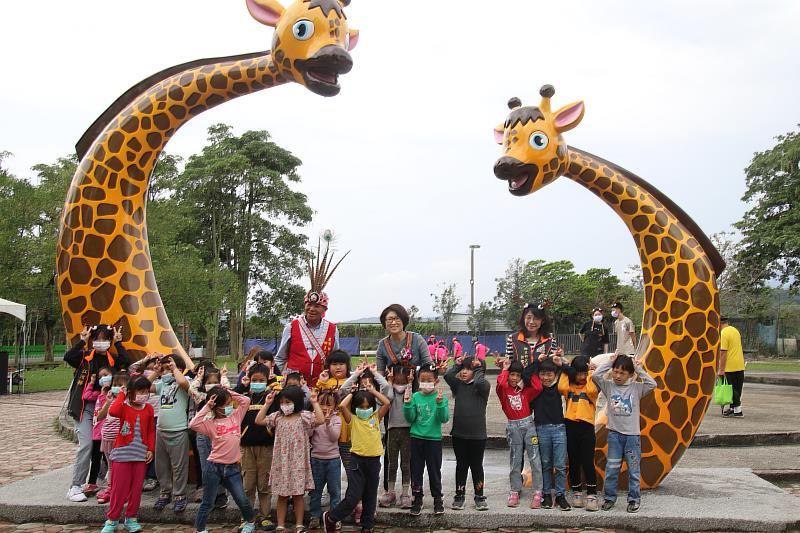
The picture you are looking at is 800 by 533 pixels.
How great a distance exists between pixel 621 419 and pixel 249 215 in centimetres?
2818

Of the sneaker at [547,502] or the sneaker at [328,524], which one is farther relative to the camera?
the sneaker at [547,502]

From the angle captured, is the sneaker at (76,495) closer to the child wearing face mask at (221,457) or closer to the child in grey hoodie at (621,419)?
the child wearing face mask at (221,457)

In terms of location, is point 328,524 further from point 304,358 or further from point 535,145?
point 535,145

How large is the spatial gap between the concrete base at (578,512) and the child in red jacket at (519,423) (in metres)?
0.22

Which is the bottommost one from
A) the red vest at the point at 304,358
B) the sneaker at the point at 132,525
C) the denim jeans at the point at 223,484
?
the sneaker at the point at 132,525

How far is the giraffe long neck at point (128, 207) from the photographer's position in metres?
6.22

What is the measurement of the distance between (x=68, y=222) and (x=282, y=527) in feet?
12.0

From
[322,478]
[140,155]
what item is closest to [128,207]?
[140,155]

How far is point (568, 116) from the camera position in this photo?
21.3 ft

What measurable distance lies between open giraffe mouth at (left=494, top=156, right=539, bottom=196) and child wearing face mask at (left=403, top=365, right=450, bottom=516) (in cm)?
230

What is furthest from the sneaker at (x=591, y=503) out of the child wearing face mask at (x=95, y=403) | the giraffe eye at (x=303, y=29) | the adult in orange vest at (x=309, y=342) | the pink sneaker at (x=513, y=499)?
the giraffe eye at (x=303, y=29)

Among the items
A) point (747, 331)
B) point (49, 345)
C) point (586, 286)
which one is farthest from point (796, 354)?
point (49, 345)

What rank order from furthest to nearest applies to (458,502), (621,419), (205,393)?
(621,419)
(205,393)
(458,502)

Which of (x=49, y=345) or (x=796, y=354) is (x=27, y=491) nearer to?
(x=49, y=345)
